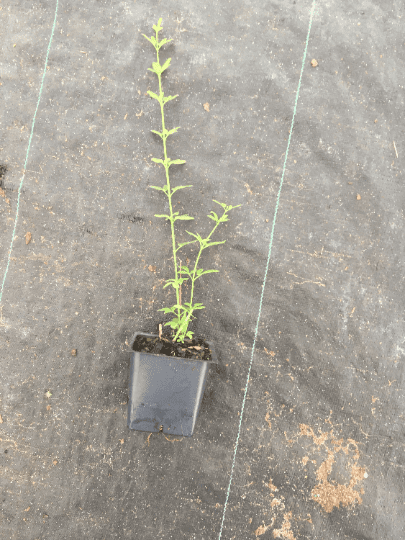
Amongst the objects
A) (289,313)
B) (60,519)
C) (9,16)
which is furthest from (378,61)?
(60,519)

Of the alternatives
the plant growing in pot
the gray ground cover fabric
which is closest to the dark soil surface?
the plant growing in pot

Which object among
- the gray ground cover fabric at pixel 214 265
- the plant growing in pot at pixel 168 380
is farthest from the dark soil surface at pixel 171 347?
the gray ground cover fabric at pixel 214 265

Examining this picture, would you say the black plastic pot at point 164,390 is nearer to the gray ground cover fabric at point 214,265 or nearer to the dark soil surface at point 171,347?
the dark soil surface at point 171,347

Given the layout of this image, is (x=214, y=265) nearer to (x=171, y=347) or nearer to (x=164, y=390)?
(x=171, y=347)

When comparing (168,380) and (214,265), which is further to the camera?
A: (214,265)

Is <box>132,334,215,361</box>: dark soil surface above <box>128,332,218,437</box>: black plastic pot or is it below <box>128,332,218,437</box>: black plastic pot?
above

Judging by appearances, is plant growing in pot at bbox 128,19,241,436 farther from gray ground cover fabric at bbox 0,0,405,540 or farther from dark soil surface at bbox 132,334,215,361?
gray ground cover fabric at bbox 0,0,405,540

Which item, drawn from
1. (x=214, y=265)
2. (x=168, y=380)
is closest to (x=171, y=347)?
(x=168, y=380)
